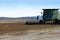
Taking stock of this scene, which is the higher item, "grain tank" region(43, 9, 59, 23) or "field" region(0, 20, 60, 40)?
"grain tank" region(43, 9, 59, 23)

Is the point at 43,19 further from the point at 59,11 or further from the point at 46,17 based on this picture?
the point at 59,11

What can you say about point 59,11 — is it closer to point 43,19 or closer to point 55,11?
point 55,11

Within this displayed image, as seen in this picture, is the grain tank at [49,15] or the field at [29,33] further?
the grain tank at [49,15]

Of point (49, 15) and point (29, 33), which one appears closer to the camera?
point (29, 33)

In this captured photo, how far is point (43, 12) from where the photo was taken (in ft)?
180

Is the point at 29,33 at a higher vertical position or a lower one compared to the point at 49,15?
lower

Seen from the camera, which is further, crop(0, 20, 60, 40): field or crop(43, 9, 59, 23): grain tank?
crop(43, 9, 59, 23): grain tank

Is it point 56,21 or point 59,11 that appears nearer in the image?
point 56,21

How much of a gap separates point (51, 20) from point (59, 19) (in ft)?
7.16

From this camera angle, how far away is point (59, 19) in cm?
5516

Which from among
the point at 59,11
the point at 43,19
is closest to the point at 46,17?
the point at 43,19

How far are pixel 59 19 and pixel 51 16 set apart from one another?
238 centimetres

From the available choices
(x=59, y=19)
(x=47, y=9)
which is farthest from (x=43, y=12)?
(x=59, y=19)

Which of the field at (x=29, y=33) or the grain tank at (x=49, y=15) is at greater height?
the grain tank at (x=49, y=15)
